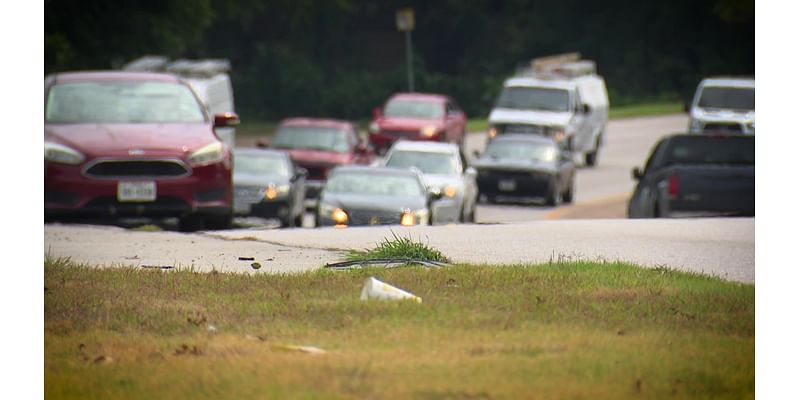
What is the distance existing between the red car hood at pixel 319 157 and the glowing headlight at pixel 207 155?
17.7 metres

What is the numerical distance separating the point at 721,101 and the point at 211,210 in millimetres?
22776

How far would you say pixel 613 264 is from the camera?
11500 millimetres

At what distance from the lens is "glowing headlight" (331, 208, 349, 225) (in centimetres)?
2094

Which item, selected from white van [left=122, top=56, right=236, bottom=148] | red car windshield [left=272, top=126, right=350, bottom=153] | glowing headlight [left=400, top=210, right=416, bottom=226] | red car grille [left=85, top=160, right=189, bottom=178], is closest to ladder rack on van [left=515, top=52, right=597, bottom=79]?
red car windshield [left=272, top=126, right=350, bottom=153]

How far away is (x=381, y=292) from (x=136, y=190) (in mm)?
5071

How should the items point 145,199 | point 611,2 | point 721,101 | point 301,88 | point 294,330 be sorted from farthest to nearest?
point 301,88 < point 611,2 < point 721,101 < point 145,199 < point 294,330

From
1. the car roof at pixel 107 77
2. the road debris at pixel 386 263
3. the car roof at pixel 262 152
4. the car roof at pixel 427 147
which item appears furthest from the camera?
the car roof at pixel 427 147

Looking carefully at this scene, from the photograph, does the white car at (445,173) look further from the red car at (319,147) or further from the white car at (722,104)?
the white car at (722,104)

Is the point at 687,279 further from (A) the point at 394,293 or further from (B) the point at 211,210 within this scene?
(B) the point at 211,210

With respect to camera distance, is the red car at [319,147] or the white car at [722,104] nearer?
the red car at [319,147]

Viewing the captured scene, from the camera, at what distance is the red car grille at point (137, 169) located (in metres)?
14.8

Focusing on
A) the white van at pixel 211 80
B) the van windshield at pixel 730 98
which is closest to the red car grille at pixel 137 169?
the white van at pixel 211 80

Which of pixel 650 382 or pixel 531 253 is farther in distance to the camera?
pixel 531 253

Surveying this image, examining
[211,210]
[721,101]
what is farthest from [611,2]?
[211,210]
